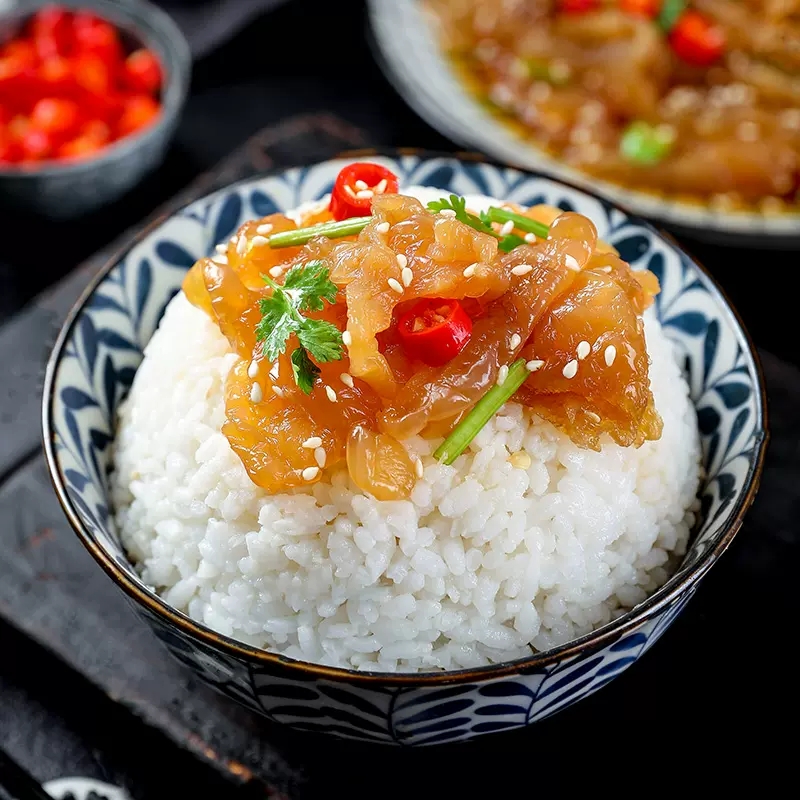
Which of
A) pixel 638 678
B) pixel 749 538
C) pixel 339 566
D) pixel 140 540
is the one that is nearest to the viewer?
pixel 339 566

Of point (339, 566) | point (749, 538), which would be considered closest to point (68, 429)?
point (339, 566)

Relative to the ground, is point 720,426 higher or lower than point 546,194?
lower

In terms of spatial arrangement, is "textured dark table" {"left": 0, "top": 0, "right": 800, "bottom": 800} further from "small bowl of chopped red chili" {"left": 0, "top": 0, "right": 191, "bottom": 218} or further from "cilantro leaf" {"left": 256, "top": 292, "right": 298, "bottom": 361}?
"small bowl of chopped red chili" {"left": 0, "top": 0, "right": 191, "bottom": 218}

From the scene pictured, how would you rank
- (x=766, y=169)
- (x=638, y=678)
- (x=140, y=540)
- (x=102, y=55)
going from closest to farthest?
(x=140, y=540) < (x=638, y=678) < (x=766, y=169) < (x=102, y=55)

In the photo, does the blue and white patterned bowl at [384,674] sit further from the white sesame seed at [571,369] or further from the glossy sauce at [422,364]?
the white sesame seed at [571,369]

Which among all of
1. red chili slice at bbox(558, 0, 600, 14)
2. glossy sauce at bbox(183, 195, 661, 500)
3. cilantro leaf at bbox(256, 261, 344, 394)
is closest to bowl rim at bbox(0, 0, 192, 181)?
red chili slice at bbox(558, 0, 600, 14)

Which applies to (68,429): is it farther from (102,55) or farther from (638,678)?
(102,55)

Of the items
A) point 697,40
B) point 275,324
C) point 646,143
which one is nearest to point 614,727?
point 275,324

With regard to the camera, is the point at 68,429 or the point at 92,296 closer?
the point at 68,429
